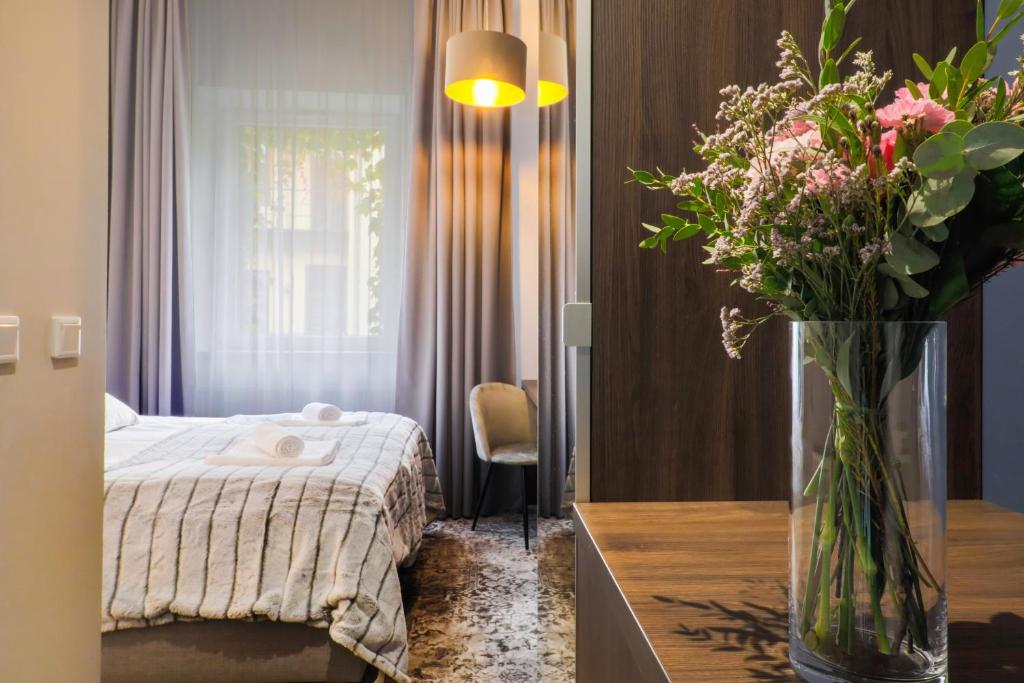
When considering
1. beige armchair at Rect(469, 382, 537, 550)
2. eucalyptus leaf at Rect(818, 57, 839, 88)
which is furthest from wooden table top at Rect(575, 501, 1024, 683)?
beige armchair at Rect(469, 382, 537, 550)

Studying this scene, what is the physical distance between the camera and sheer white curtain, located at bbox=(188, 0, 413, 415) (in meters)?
4.20

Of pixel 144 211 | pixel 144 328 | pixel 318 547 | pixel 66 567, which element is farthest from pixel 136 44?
pixel 66 567

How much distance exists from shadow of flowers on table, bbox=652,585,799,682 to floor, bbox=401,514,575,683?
0.53 metres

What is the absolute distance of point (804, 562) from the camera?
53 centimetres

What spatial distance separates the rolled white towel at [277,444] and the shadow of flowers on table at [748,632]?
193 cm

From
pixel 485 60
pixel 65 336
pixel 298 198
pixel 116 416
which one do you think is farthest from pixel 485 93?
pixel 65 336

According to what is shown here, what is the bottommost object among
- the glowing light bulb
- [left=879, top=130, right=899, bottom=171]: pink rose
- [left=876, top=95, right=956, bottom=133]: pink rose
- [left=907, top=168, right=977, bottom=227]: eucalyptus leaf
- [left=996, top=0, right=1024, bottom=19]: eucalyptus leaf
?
[left=907, top=168, right=977, bottom=227]: eucalyptus leaf

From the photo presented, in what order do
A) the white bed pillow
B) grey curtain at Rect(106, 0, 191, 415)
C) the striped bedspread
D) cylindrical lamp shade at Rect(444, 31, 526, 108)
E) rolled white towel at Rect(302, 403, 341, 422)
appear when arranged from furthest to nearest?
grey curtain at Rect(106, 0, 191, 415) < rolled white towel at Rect(302, 403, 341, 422) < the white bed pillow < cylindrical lamp shade at Rect(444, 31, 526, 108) < the striped bedspread

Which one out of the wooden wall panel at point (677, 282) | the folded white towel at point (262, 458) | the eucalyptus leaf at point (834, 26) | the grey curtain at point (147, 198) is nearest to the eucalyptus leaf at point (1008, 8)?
the eucalyptus leaf at point (834, 26)

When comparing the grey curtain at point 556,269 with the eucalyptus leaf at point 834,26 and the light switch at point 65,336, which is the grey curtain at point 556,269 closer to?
the eucalyptus leaf at point 834,26

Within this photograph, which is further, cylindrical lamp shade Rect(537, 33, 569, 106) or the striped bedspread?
the striped bedspread

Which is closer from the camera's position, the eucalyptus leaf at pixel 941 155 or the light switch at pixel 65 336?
the eucalyptus leaf at pixel 941 155

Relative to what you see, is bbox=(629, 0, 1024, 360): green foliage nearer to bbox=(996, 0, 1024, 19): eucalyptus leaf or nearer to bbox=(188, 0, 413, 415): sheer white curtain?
bbox=(996, 0, 1024, 19): eucalyptus leaf

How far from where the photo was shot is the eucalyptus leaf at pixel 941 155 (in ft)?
1.48
